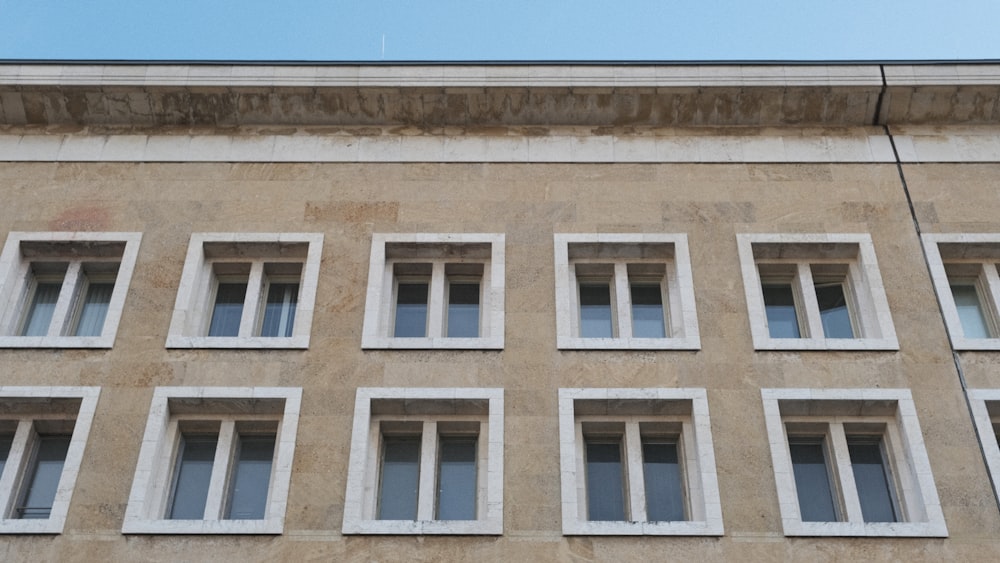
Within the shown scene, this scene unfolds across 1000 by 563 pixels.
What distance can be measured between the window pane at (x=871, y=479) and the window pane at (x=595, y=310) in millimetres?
4751

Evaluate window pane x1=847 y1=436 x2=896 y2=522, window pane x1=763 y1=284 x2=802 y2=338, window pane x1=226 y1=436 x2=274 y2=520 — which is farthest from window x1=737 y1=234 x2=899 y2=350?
window pane x1=226 y1=436 x2=274 y2=520

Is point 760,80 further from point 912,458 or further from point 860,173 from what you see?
point 912,458

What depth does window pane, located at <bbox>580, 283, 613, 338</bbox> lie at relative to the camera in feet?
70.5

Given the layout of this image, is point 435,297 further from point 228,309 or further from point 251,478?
point 251,478

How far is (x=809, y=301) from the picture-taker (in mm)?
21469

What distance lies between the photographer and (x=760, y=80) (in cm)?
2336

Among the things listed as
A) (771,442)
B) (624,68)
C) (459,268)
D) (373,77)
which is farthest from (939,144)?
(373,77)

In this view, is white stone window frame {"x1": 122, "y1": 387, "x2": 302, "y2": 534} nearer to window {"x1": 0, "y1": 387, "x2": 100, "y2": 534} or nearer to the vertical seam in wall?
window {"x1": 0, "y1": 387, "x2": 100, "y2": 534}

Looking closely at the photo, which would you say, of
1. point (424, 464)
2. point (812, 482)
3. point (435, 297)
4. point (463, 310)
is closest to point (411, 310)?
point (435, 297)

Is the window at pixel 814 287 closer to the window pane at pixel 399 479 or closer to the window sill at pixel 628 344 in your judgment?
the window sill at pixel 628 344

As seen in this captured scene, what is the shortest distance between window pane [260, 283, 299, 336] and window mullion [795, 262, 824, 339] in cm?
942

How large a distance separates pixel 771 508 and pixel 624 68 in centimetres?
955

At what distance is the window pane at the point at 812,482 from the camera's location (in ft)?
62.6

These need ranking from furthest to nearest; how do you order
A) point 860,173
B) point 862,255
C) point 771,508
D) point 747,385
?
point 860,173 → point 862,255 → point 747,385 → point 771,508
